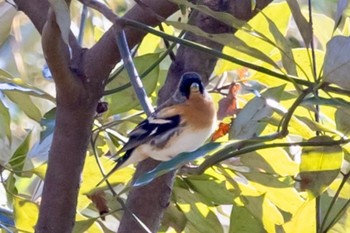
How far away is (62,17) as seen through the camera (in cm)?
48

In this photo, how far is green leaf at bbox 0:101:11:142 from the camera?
0.78 meters

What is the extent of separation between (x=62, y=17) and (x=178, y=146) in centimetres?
29

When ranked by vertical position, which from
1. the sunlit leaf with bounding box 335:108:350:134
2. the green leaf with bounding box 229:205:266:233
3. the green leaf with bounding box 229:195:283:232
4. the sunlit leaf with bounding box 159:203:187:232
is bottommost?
the sunlit leaf with bounding box 159:203:187:232

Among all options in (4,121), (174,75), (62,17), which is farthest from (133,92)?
(62,17)

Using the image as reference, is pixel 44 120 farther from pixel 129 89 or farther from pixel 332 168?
pixel 332 168

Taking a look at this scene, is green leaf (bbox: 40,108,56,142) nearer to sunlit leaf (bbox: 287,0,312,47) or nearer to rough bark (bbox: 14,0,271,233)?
→ rough bark (bbox: 14,0,271,233)

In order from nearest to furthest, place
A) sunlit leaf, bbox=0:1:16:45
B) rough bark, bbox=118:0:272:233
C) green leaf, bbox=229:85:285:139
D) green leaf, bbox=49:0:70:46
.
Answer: green leaf, bbox=49:0:70:46 → green leaf, bbox=229:85:285:139 → rough bark, bbox=118:0:272:233 → sunlit leaf, bbox=0:1:16:45

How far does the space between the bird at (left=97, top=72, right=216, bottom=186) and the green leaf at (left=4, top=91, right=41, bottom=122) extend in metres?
0.10

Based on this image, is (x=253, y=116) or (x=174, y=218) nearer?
(x=253, y=116)

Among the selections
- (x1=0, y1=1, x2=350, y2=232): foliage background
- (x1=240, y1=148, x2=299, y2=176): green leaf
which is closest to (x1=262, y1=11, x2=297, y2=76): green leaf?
(x1=0, y1=1, x2=350, y2=232): foliage background

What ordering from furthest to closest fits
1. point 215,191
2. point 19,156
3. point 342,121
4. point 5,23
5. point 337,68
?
point 5,23, point 19,156, point 215,191, point 342,121, point 337,68

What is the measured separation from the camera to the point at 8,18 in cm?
96

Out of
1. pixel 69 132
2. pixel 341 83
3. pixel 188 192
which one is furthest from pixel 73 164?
pixel 341 83

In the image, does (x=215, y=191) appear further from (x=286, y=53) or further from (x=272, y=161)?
(x=286, y=53)
